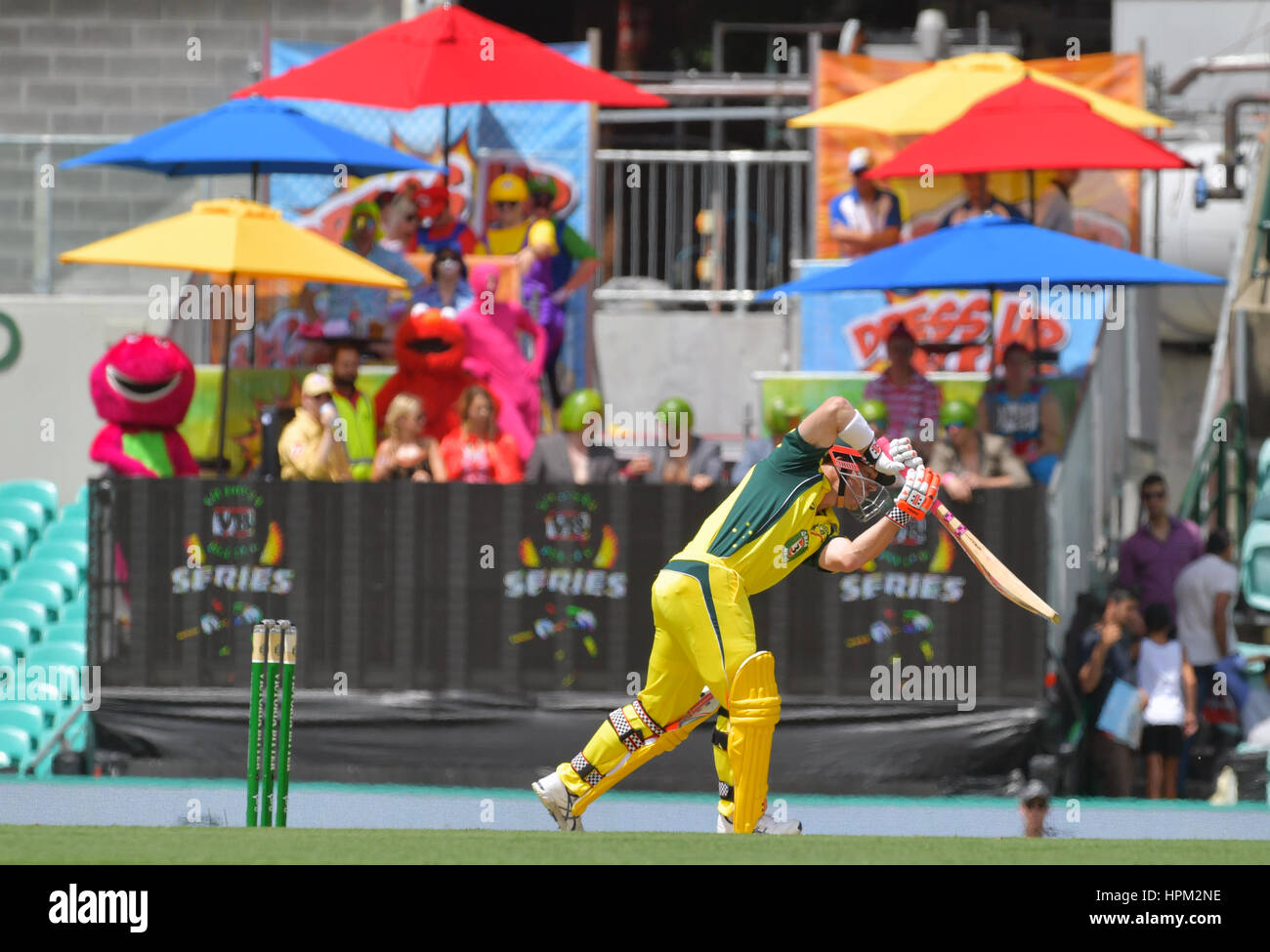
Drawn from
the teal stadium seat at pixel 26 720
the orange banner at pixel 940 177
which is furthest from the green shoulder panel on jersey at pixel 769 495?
the orange banner at pixel 940 177

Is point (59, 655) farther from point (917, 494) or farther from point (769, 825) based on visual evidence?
point (917, 494)

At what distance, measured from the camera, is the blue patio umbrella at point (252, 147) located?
47.8ft

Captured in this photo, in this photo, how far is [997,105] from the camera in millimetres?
14680

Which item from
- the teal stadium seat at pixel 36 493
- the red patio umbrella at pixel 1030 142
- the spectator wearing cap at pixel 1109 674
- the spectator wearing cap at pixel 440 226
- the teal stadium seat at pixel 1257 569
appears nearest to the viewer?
the spectator wearing cap at pixel 1109 674

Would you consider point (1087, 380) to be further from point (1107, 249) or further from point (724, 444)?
→ point (724, 444)

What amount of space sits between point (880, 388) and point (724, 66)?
40.8 feet

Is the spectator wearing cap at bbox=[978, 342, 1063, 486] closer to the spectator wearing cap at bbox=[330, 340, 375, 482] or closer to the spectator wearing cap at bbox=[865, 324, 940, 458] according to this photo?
the spectator wearing cap at bbox=[865, 324, 940, 458]

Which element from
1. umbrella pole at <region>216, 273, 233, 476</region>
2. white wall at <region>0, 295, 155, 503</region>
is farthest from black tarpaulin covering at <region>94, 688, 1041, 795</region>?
white wall at <region>0, 295, 155, 503</region>

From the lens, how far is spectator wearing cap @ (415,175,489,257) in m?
16.3

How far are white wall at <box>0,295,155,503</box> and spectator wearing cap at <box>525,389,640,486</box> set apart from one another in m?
4.77

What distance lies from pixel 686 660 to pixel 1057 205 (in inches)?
320

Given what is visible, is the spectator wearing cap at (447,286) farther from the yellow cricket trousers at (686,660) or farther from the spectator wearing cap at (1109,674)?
the yellow cricket trousers at (686,660)

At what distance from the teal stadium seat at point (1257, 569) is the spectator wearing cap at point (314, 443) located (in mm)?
5355
